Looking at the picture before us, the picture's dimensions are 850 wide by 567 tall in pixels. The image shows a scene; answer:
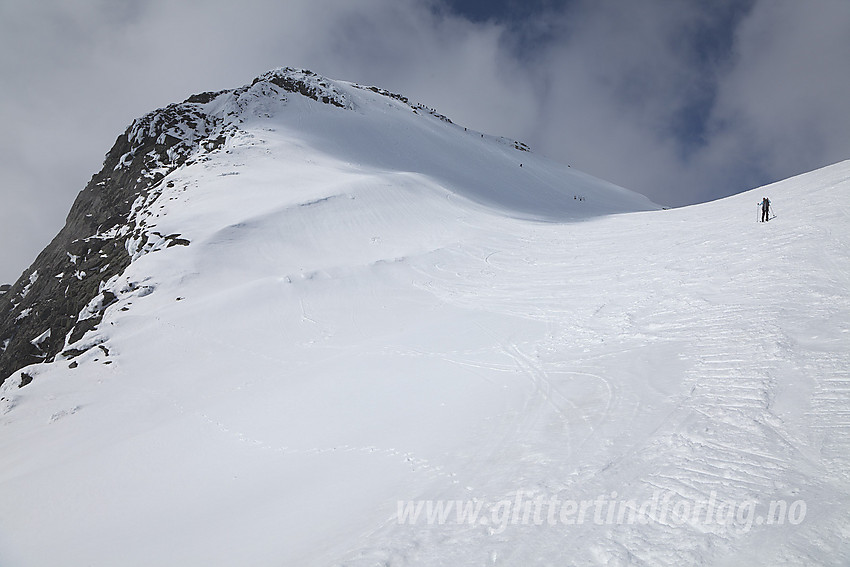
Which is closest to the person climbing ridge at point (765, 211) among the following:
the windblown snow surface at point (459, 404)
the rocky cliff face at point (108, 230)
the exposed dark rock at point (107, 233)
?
the windblown snow surface at point (459, 404)

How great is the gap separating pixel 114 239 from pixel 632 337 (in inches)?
927

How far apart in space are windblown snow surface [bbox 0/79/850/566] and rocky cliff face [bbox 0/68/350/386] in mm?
2123

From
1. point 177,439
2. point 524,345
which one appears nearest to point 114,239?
point 177,439

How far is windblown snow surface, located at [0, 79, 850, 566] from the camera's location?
386 centimetres

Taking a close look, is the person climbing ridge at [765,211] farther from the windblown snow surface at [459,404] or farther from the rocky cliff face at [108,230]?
the rocky cliff face at [108,230]

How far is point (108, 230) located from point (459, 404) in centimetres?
2511

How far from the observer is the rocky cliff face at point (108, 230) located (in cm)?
1717

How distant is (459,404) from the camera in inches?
265

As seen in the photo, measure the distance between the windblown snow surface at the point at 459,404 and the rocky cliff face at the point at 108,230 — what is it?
212 centimetres

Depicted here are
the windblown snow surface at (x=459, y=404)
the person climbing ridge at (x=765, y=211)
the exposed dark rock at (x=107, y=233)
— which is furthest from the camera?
the exposed dark rock at (x=107, y=233)

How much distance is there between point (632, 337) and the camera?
306 inches

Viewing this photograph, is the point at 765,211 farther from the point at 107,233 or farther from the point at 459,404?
the point at 107,233

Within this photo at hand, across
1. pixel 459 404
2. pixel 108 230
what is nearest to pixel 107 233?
pixel 108 230

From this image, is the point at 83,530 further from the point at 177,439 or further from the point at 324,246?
the point at 324,246
